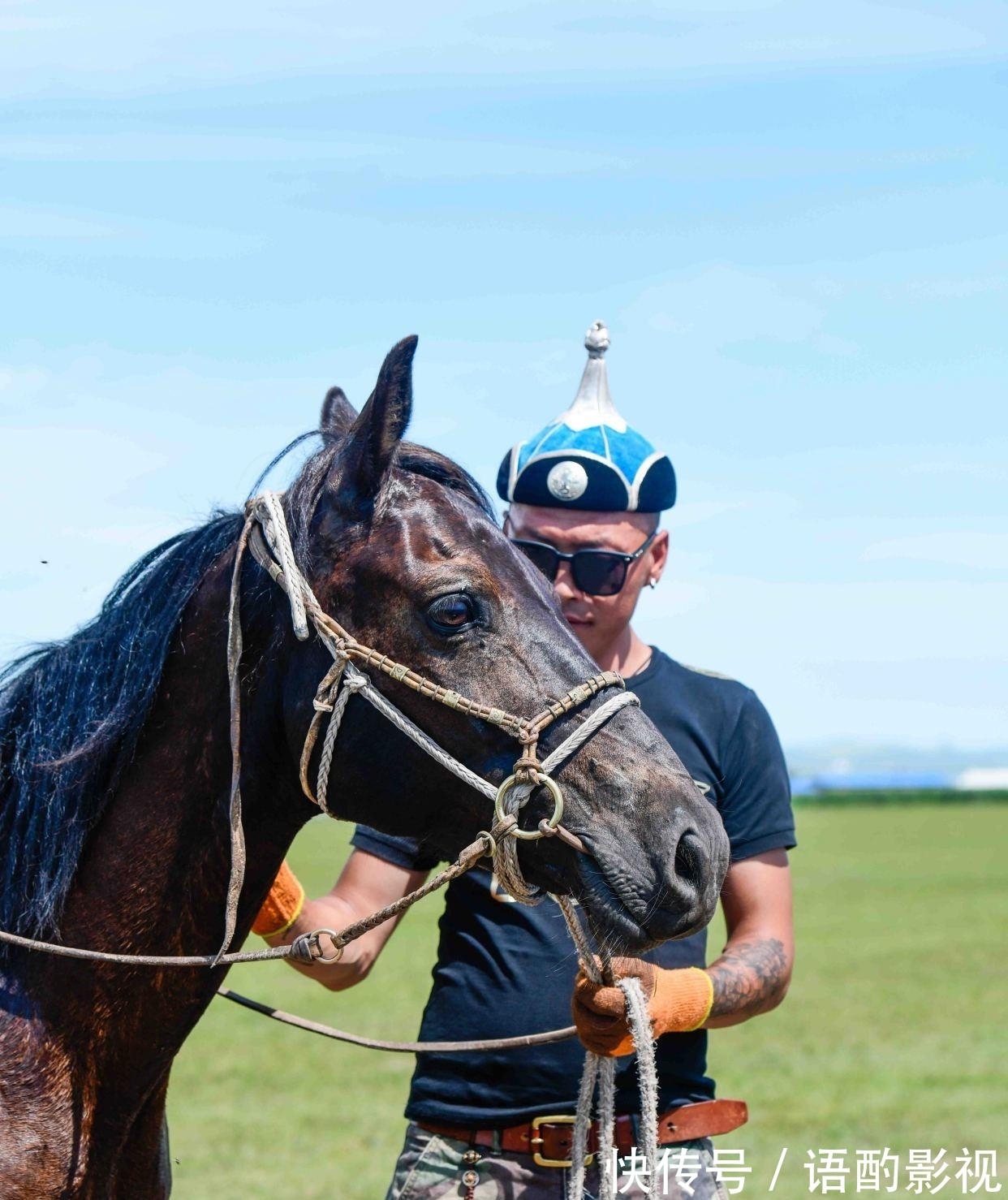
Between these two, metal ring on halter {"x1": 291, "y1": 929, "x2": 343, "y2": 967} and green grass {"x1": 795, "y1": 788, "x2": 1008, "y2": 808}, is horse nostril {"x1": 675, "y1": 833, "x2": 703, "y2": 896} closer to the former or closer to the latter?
metal ring on halter {"x1": 291, "y1": 929, "x2": 343, "y2": 967}

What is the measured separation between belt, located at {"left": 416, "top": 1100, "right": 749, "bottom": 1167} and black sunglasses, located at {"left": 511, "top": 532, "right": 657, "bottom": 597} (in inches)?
52.1

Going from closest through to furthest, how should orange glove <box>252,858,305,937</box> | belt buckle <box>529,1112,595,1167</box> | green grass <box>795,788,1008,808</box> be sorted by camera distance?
belt buckle <box>529,1112,595,1167</box>
orange glove <box>252,858,305,937</box>
green grass <box>795,788,1008,808</box>

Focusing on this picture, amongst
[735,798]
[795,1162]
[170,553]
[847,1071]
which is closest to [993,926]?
[847,1071]

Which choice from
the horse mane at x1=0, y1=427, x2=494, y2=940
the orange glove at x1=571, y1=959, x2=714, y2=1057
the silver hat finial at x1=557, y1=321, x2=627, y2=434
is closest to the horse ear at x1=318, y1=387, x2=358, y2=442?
the horse mane at x1=0, y1=427, x2=494, y2=940

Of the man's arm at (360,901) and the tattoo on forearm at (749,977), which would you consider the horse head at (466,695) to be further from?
the man's arm at (360,901)

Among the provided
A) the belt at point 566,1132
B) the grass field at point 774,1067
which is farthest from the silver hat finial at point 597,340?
the grass field at point 774,1067

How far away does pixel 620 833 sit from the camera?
8.94 feet

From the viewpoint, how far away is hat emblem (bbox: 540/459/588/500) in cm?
389

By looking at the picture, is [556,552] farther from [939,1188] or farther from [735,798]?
[939,1188]

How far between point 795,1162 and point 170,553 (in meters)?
7.10

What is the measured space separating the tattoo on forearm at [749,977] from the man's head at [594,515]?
0.85 m

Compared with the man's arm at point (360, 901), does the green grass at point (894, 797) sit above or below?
above

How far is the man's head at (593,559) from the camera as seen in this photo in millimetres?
3820

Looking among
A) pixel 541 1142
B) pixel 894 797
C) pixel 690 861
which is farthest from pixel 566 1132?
pixel 894 797
